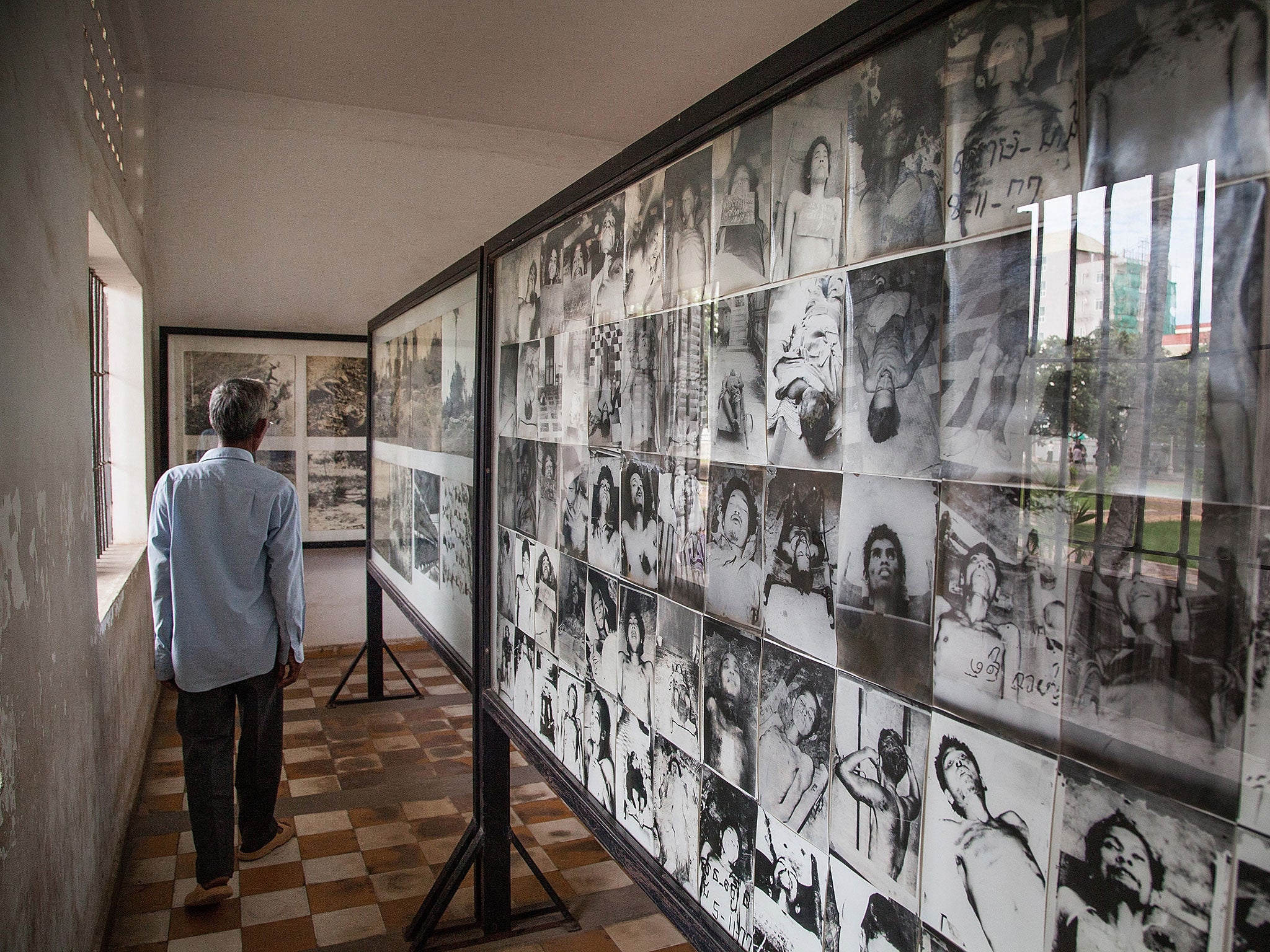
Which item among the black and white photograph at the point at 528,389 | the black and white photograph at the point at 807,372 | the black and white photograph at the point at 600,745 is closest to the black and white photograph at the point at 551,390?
the black and white photograph at the point at 528,389

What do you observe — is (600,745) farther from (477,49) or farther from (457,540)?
(477,49)

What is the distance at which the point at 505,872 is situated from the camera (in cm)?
299

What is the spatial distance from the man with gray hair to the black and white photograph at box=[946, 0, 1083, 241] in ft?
9.02

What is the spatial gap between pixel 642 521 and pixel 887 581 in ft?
2.59

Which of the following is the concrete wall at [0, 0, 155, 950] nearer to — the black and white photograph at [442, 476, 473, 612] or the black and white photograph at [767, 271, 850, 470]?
the black and white photograph at [442, 476, 473, 612]

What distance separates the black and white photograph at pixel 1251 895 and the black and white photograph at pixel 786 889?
591 millimetres

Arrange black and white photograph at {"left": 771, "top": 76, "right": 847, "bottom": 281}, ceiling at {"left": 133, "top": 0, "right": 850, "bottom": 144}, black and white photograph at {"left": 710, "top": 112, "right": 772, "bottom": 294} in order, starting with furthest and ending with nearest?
ceiling at {"left": 133, "top": 0, "right": 850, "bottom": 144}, black and white photograph at {"left": 710, "top": 112, "right": 772, "bottom": 294}, black and white photograph at {"left": 771, "top": 76, "right": 847, "bottom": 281}

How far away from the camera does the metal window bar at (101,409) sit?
172 inches

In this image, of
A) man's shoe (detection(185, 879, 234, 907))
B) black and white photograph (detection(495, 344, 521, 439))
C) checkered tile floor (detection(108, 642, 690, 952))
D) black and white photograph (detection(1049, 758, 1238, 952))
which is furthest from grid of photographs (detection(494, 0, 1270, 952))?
man's shoe (detection(185, 879, 234, 907))

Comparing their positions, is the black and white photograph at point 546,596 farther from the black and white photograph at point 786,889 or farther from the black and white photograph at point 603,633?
the black and white photograph at point 786,889

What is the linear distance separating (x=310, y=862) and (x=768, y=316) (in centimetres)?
321

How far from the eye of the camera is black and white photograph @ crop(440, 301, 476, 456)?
3.13m

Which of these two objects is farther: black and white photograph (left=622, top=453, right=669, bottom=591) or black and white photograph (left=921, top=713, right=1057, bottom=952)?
black and white photograph (left=622, top=453, right=669, bottom=591)

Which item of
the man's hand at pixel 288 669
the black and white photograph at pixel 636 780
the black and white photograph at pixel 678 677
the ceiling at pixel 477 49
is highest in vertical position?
the ceiling at pixel 477 49
